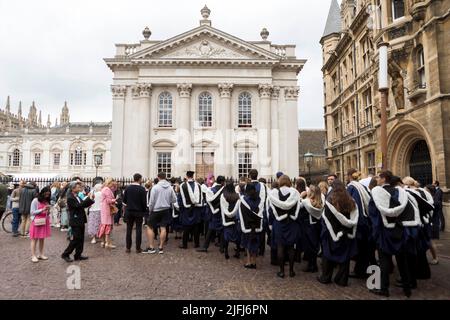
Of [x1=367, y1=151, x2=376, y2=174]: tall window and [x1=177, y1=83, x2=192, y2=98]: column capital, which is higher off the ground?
[x1=177, y1=83, x2=192, y2=98]: column capital

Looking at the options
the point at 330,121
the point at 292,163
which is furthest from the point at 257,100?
the point at 330,121

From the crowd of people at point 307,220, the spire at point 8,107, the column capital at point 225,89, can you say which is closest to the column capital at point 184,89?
the column capital at point 225,89

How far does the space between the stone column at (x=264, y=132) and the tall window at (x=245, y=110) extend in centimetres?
111

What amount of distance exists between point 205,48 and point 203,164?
10.1 m

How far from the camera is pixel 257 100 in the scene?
1099 inches

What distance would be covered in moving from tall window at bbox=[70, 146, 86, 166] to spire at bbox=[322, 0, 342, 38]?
5008 cm

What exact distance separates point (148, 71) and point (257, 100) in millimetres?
9680

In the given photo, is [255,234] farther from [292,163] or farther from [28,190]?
[292,163]

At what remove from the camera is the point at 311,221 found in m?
7.21

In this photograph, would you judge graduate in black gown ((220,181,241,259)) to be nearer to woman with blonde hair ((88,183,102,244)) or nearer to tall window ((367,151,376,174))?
woman with blonde hair ((88,183,102,244))

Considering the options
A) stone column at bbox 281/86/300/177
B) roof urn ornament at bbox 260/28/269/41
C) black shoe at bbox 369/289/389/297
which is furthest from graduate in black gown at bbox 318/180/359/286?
roof urn ornament at bbox 260/28/269/41

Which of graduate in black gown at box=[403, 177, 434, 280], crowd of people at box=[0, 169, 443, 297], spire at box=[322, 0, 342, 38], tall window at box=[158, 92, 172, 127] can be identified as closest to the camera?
crowd of people at box=[0, 169, 443, 297]

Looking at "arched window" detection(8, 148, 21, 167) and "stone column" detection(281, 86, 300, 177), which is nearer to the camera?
"stone column" detection(281, 86, 300, 177)

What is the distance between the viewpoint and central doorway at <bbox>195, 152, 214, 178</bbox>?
27.0 m
